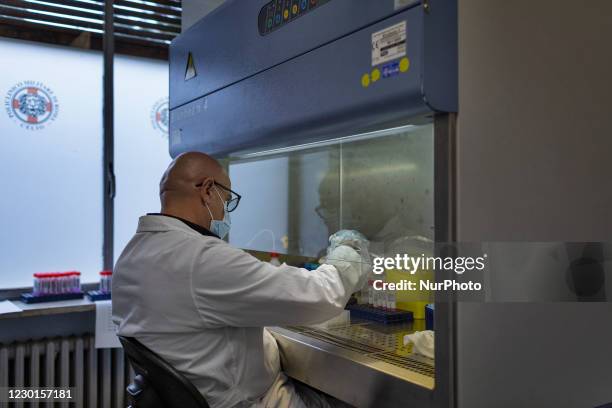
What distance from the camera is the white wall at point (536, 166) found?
949mm

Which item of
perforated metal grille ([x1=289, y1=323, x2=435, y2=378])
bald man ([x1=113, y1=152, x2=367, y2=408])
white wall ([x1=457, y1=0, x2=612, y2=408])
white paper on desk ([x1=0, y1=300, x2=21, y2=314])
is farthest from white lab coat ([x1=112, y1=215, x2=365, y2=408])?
white paper on desk ([x1=0, y1=300, x2=21, y2=314])

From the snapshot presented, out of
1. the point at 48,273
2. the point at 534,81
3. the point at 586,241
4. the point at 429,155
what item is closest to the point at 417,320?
the point at 429,155

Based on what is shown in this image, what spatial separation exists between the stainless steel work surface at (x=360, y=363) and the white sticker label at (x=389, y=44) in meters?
0.60

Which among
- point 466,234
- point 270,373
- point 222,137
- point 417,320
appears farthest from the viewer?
point 222,137

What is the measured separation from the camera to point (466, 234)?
3.05ft

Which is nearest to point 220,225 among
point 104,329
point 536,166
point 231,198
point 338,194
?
point 231,198

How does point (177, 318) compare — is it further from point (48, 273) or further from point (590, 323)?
point (48, 273)

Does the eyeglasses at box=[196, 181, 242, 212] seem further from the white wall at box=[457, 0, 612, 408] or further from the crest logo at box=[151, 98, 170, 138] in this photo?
the crest logo at box=[151, 98, 170, 138]

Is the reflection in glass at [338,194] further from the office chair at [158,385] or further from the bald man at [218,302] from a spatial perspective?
the office chair at [158,385]

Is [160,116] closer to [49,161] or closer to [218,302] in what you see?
[49,161]

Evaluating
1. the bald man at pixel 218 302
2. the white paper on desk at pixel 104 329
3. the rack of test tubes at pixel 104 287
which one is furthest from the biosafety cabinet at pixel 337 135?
the rack of test tubes at pixel 104 287

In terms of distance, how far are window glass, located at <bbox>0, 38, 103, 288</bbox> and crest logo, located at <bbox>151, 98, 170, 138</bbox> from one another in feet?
0.98

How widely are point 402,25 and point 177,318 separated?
0.78 m

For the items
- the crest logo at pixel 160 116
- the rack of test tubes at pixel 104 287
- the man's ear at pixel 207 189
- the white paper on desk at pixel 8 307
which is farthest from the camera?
the crest logo at pixel 160 116
